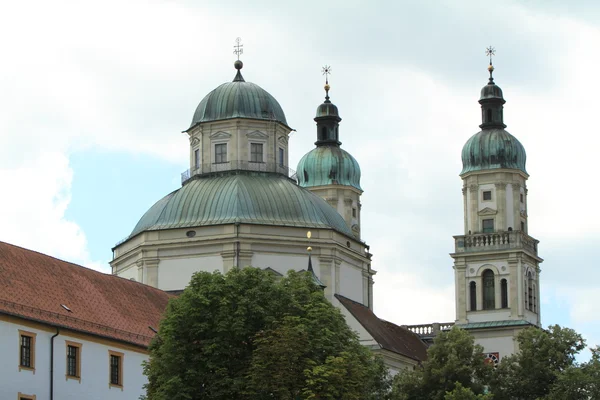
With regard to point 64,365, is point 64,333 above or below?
above

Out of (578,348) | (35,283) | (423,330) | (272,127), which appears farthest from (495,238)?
(35,283)

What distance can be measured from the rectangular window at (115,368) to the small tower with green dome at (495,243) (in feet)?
203

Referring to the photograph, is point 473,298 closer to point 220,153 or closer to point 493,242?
point 493,242

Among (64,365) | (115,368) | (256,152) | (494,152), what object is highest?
(494,152)

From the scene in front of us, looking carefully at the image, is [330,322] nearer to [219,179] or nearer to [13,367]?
[13,367]

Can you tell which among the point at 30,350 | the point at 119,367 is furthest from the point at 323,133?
the point at 30,350

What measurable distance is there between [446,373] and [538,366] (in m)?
5.17

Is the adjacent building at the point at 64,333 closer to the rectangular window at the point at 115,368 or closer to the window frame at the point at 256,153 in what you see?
the rectangular window at the point at 115,368

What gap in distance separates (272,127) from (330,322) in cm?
4600

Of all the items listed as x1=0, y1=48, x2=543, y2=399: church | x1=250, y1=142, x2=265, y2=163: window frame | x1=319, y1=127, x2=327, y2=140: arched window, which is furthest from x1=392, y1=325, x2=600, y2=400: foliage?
x1=319, y1=127, x2=327, y2=140: arched window

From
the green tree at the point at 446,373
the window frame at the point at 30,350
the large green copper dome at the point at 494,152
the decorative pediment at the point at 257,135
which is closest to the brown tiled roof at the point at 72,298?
the window frame at the point at 30,350

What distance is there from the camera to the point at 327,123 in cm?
16425

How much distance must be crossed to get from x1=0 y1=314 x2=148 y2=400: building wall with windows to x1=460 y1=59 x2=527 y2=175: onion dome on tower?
221 feet

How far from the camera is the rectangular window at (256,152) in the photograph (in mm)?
128500
